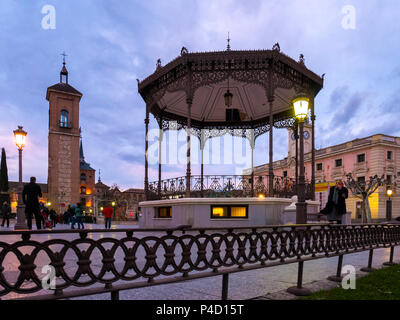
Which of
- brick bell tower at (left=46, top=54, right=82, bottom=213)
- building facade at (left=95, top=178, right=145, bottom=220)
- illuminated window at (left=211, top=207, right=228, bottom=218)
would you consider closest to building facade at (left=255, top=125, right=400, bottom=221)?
illuminated window at (left=211, top=207, right=228, bottom=218)

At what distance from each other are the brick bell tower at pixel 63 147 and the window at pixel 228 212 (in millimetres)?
43927

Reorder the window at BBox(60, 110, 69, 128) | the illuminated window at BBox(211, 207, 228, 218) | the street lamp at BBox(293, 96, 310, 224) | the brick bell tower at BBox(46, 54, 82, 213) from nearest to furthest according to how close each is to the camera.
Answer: the street lamp at BBox(293, 96, 310, 224) < the illuminated window at BBox(211, 207, 228, 218) < the brick bell tower at BBox(46, 54, 82, 213) < the window at BBox(60, 110, 69, 128)

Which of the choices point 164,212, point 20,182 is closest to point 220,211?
point 164,212

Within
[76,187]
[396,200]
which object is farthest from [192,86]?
[76,187]

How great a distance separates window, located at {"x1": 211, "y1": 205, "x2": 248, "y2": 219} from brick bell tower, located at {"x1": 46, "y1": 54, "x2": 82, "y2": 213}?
43.9 metres

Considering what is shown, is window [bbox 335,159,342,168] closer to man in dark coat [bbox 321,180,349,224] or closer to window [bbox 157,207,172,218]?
window [bbox 157,207,172,218]

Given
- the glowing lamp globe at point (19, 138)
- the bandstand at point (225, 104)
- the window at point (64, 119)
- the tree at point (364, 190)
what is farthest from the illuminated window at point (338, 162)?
the window at point (64, 119)

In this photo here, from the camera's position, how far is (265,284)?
4297 mm

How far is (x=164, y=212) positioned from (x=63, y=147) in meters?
43.5

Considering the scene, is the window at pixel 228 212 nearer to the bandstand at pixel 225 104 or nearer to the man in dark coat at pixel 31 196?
the bandstand at pixel 225 104

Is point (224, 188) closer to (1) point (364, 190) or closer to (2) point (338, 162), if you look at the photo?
(1) point (364, 190)

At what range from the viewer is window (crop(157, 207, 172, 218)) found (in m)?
15.1

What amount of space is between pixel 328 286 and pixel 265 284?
3.13 ft
